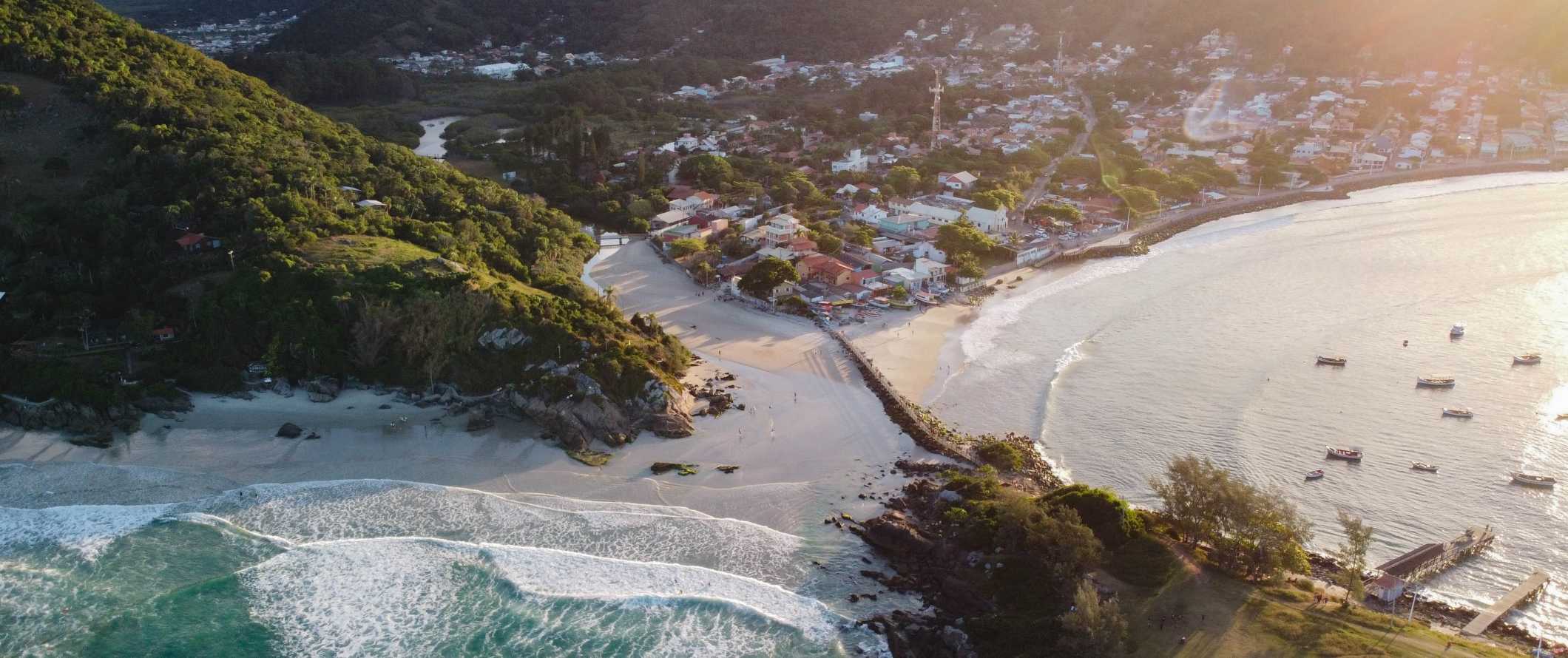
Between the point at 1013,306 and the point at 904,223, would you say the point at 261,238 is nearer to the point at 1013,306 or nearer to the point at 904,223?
the point at 1013,306

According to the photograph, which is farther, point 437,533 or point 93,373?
point 93,373

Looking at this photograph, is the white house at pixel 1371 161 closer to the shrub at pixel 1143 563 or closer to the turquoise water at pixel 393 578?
the shrub at pixel 1143 563

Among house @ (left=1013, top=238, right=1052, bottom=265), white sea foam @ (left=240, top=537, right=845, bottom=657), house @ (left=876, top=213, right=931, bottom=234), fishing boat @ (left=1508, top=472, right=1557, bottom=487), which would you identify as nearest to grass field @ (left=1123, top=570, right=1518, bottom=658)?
white sea foam @ (left=240, top=537, right=845, bottom=657)

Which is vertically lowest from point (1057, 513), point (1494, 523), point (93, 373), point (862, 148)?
point (1494, 523)

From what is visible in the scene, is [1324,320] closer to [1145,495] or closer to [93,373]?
[1145,495]

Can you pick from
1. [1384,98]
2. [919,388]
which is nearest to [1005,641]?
[919,388]

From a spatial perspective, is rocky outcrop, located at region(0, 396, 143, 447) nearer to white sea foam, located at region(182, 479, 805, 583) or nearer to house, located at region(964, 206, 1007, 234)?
white sea foam, located at region(182, 479, 805, 583)

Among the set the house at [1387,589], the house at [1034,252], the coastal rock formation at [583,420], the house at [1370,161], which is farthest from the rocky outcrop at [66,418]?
the house at [1370,161]
